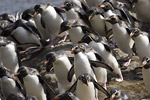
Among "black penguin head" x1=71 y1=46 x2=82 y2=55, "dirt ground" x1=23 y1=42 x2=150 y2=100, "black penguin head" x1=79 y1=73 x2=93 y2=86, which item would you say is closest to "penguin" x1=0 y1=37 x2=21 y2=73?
"dirt ground" x1=23 y1=42 x2=150 y2=100

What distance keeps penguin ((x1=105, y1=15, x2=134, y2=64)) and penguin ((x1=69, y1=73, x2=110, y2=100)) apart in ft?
6.53

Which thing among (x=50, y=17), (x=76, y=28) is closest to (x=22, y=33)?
(x=50, y=17)

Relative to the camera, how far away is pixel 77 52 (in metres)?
9.03

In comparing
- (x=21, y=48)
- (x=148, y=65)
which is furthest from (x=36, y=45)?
(x=148, y=65)

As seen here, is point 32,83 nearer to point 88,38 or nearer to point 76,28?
point 88,38

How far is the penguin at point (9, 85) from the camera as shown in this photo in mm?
9023

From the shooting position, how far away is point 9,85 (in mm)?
9062

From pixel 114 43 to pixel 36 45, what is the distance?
1825 mm

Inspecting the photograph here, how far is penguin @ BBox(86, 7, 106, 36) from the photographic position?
11.3m

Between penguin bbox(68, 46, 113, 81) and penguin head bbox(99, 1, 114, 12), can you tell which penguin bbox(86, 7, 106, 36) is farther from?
penguin bbox(68, 46, 113, 81)

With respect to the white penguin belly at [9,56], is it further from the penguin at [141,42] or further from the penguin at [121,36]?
the penguin at [141,42]

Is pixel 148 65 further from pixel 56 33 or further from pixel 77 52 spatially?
pixel 56 33

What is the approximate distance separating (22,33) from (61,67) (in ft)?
8.47

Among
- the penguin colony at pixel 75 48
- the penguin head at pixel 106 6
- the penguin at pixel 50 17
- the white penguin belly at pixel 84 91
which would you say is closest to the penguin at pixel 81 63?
the penguin colony at pixel 75 48
